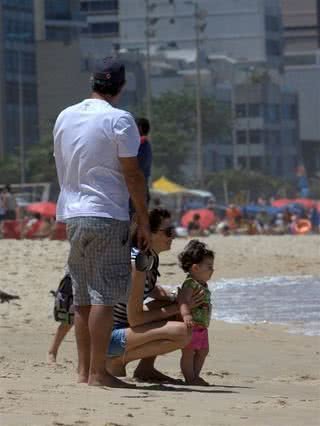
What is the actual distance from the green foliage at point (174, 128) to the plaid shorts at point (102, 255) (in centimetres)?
8576

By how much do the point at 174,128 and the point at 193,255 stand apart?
9109 centimetres

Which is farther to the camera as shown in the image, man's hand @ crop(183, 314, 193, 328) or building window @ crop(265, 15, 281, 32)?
building window @ crop(265, 15, 281, 32)

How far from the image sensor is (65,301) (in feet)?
30.6

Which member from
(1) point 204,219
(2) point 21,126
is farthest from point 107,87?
(2) point 21,126

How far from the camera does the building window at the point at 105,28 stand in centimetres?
10306

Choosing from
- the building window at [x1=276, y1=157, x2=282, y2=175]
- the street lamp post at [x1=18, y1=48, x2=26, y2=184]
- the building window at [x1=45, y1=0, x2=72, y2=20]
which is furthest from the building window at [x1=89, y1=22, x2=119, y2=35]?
the building window at [x1=276, y1=157, x2=282, y2=175]

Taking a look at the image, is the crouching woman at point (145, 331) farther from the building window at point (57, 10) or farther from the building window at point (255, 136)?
the building window at point (255, 136)

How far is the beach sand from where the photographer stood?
6500 mm

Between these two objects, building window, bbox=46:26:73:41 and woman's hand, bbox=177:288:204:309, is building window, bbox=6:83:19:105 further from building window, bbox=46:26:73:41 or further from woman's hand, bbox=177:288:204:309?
woman's hand, bbox=177:288:204:309

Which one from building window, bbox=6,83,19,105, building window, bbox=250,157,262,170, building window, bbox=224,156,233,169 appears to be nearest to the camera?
building window, bbox=6,83,19,105

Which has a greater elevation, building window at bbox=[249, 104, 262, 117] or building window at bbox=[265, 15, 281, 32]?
building window at bbox=[265, 15, 281, 32]

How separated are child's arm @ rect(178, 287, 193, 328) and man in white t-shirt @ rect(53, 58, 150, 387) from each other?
21.2 inches

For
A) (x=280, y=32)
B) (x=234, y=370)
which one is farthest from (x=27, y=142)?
(x=234, y=370)

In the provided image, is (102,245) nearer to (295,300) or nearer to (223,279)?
(295,300)
